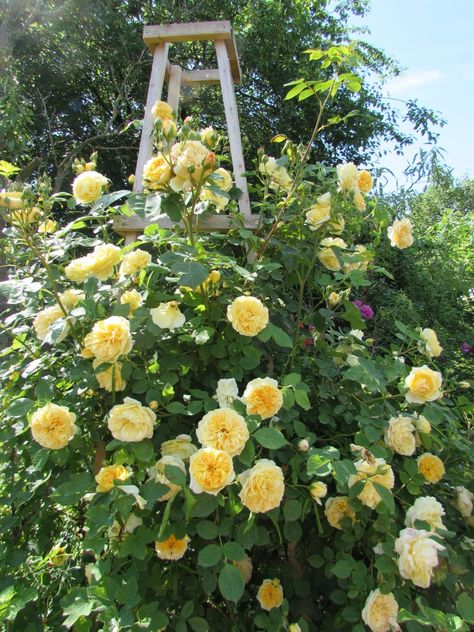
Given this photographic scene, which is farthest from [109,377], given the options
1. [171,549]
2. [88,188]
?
[88,188]

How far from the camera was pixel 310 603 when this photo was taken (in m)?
1.05

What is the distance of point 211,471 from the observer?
2.53 feet

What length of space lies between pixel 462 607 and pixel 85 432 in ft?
2.51

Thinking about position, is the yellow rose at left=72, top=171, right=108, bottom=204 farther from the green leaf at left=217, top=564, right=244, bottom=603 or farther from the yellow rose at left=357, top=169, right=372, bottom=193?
the green leaf at left=217, top=564, right=244, bottom=603

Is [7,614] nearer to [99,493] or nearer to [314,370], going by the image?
[99,493]

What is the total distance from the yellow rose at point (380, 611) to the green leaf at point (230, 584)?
0.24 metres

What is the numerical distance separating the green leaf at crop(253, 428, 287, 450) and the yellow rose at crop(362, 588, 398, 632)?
32 centimetres

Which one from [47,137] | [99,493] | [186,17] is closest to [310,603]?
[99,493]

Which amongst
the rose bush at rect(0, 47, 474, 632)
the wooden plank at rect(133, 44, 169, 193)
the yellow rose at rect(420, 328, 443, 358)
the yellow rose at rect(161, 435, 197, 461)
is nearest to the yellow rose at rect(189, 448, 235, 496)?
the rose bush at rect(0, 47, 474, 632)

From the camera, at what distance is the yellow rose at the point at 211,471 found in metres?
0.77

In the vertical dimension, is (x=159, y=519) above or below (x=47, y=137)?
below

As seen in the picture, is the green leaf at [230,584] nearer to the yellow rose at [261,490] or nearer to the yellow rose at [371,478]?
the yellow rose at [261,490]

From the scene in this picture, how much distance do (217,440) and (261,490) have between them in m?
0.11

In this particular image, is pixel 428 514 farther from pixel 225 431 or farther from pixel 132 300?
pixel 132 300
